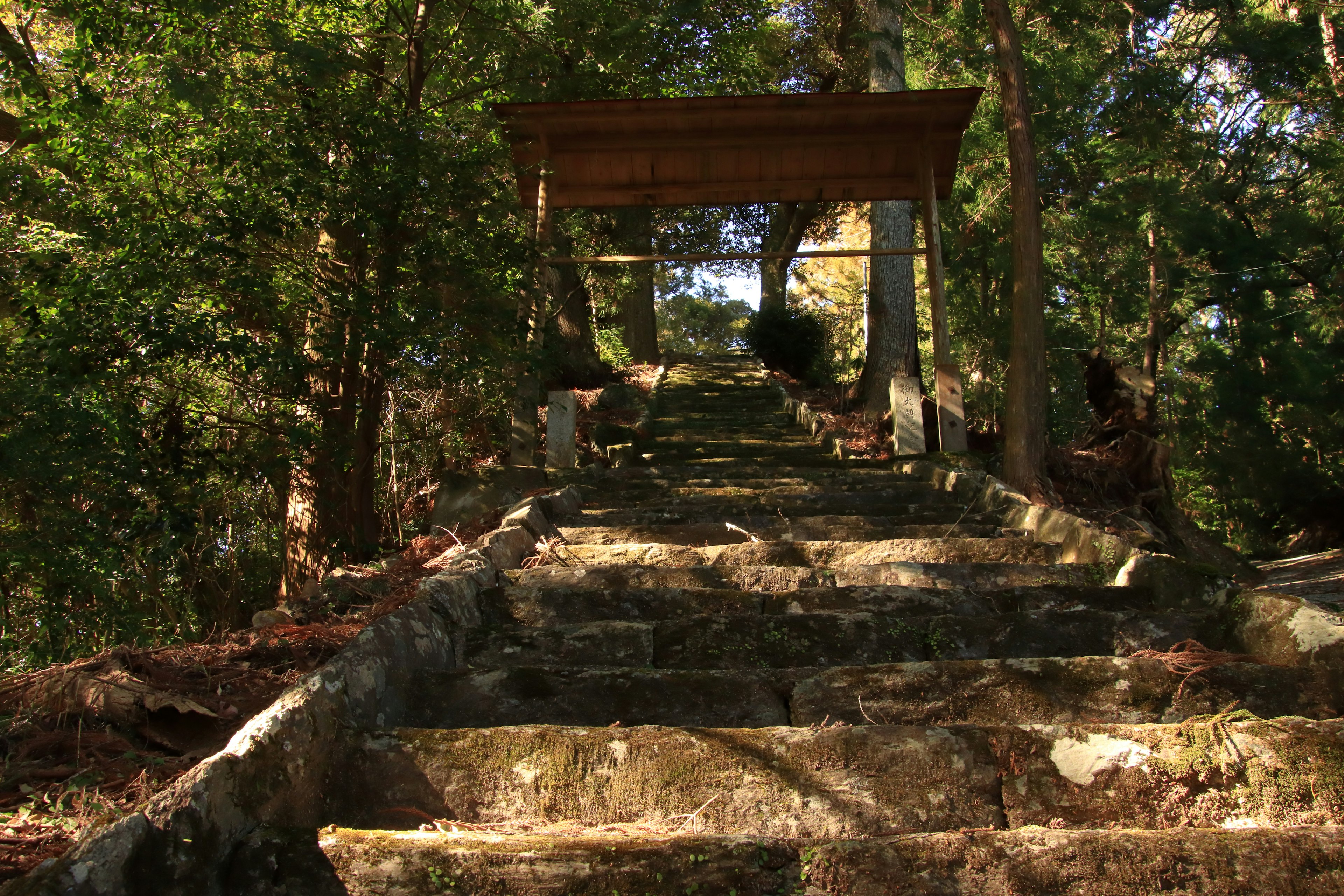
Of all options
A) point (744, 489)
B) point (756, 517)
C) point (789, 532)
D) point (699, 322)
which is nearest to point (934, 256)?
point (744, 489)

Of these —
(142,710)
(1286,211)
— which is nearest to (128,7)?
(142,710)

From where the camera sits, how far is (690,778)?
245cm

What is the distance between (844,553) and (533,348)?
2933mm

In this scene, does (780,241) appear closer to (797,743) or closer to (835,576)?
(835,576)

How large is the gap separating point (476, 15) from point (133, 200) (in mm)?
4519

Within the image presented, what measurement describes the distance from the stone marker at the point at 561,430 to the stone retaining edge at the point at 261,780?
4271 millimetres

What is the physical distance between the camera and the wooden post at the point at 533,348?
21.5 ft

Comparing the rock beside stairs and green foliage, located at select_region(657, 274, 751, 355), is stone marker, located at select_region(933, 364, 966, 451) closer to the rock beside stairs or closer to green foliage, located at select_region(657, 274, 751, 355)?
the rock beside stairs

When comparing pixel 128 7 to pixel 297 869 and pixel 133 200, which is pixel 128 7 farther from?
pixel 297 869

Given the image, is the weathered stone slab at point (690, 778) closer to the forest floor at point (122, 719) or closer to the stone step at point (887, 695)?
the stone step at point (887, 695)

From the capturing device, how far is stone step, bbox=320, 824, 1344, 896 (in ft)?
6.27

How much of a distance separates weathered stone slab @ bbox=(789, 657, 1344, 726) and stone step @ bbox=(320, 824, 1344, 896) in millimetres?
855

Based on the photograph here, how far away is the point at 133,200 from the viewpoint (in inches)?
222

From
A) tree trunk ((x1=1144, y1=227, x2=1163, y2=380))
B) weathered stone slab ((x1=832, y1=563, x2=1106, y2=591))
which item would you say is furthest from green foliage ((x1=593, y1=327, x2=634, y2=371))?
weathered stone slab ((x1=832, y1=563, x2=1106, y2=591))
